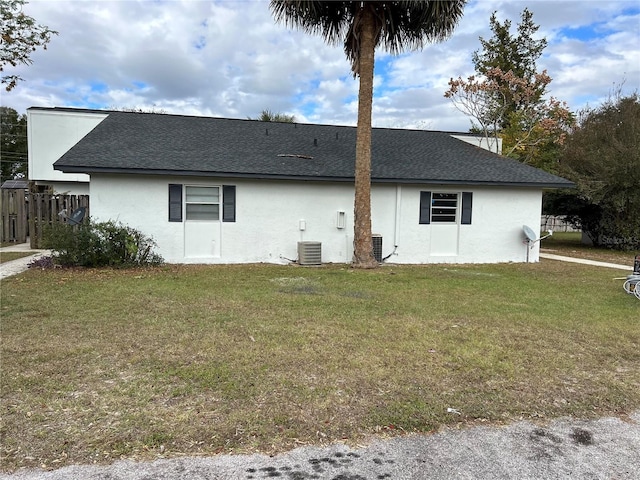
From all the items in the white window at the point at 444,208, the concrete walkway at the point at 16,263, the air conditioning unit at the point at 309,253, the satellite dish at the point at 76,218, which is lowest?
the concrete walkway at the point at 16,263

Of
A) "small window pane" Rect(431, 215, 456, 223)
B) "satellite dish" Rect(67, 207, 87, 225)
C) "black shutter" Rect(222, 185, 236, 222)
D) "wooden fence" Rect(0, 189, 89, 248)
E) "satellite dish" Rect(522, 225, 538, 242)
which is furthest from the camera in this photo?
"wooden fence" Rect(0, 189, 89, 248)

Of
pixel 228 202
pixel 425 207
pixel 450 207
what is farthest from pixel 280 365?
pixel 450 207

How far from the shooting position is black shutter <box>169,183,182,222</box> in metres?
11.1

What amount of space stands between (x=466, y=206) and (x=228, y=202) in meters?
6.72

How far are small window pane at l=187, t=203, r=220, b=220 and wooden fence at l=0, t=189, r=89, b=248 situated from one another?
Answer: 14.8 ft

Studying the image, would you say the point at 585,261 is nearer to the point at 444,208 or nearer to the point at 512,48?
the point at 444,208

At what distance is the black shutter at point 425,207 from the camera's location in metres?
12.6

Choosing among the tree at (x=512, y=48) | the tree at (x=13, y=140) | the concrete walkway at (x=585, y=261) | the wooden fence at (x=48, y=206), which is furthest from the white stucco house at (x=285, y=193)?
the tree at (x=13, y=140)

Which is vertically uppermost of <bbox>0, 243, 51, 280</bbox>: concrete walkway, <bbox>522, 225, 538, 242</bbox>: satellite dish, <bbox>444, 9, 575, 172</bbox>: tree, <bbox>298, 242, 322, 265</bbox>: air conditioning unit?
<bbox>444, 9, 575, 172</bbox>: tree

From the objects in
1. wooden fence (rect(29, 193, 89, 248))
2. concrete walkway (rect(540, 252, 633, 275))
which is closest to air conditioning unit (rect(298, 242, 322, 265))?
wooden fence (rect(29, 193, 89, 248))

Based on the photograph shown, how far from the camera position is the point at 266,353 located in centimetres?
459

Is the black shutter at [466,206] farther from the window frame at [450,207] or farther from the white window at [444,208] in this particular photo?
the white window at [444,208]

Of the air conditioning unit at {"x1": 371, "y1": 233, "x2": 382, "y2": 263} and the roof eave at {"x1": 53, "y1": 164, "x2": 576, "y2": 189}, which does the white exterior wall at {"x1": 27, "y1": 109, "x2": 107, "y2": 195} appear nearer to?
the roof eave at {"x1": 53, "y1": 164, "x2": 576, "y2": 189}

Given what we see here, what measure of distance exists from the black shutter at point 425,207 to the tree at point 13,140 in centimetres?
4447
